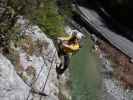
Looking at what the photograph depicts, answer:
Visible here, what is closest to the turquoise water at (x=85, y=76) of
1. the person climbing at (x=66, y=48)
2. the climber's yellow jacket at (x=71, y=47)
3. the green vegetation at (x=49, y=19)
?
the person climbing at (x=66, y=48)

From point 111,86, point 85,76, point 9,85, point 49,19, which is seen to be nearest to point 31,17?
point 49,19

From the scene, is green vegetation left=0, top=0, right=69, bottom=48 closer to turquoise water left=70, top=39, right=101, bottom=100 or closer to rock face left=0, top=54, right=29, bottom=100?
turquoise water left=70, top=39, right=101, bottom=100

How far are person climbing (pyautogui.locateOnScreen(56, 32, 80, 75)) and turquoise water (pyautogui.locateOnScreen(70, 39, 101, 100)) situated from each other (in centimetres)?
167

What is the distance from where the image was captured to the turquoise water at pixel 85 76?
990 inches

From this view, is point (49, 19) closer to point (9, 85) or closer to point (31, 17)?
point (31, 17)

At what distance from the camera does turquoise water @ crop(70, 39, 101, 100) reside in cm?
2514

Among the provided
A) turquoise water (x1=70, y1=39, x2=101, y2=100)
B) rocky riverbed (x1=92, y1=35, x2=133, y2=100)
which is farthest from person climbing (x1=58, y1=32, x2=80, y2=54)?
rocky riverbed (x1=92, y1=35, x2=133, y2=100)

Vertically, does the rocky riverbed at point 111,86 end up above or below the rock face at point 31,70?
below

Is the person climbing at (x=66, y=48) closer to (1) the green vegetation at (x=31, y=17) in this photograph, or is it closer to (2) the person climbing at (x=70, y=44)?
(2) the person climbing at (x=70, y=44)

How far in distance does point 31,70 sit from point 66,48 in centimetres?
269

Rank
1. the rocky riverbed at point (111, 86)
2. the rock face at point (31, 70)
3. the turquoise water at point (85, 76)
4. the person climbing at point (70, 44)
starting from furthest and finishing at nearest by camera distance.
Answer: the rocky riverbed at point (111, 86) → the turquoise water at point (85, 76) → the person climbing at point (70, 44) → the rock face at point (31, 70)

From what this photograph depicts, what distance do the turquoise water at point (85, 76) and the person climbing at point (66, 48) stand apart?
1669mm

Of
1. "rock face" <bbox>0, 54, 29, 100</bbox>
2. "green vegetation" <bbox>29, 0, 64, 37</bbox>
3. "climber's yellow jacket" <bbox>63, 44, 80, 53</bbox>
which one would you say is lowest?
"green vegetation" <bbox>29, 0, 64, 37</bbox>

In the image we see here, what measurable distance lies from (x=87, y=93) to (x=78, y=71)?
222 cm
